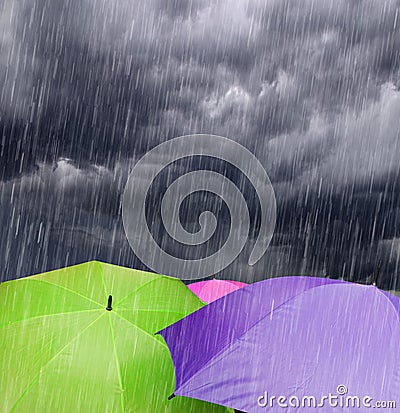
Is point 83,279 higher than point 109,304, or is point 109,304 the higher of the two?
point 83,279

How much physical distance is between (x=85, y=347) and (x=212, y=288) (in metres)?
5.88

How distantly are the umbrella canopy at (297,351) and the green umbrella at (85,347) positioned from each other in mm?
409

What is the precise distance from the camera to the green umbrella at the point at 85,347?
439 cm

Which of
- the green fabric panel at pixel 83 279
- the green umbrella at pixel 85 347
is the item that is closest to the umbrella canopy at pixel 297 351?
the green umbrella at pixel 85 347

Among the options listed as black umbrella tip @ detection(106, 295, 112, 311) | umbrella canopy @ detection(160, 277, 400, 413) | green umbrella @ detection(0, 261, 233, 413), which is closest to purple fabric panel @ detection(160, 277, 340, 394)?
umbrella canopy @ detection(160, 277, 400, 413)

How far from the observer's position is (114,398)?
4.42 m

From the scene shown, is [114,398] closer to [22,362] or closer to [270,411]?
[22,362]

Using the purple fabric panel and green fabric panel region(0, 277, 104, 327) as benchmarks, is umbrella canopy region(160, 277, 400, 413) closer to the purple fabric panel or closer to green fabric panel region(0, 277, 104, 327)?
the purple fabric panel

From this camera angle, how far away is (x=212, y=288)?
33.9ft

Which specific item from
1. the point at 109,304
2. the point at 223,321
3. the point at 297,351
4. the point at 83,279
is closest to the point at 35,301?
the point at 83,279

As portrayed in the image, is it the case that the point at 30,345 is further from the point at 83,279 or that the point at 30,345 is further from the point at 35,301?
the point at 83,279

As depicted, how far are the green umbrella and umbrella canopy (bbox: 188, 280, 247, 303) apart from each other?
4.42 metres

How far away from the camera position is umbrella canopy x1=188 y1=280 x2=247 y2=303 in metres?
10.1

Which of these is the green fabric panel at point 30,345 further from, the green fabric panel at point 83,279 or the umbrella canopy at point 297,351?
the umbrella canopy at point 297,351
